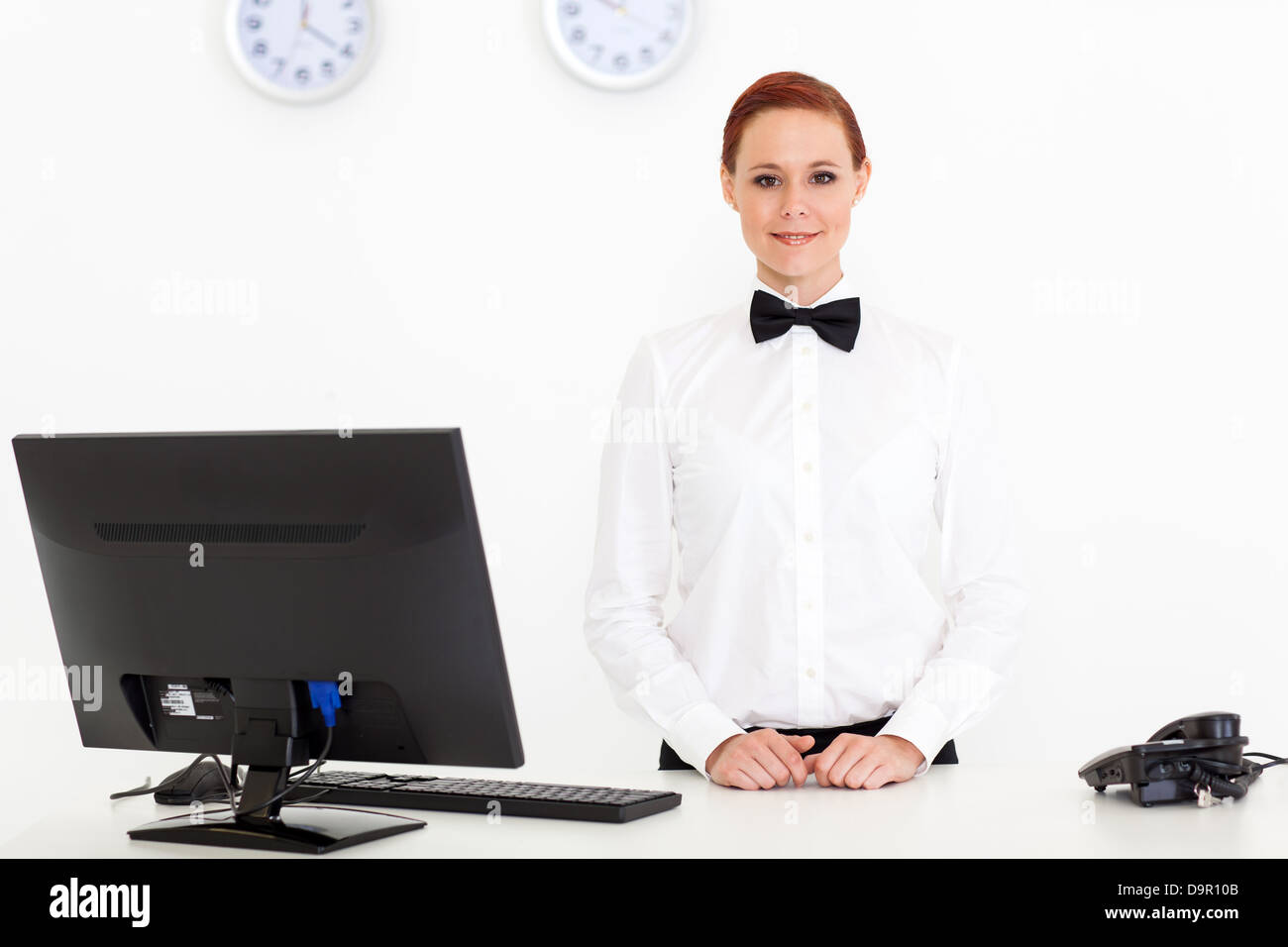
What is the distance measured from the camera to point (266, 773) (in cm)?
158

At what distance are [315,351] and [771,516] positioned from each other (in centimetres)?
165

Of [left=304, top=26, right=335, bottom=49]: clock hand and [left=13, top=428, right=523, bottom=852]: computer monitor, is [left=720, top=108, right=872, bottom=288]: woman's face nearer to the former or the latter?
[left=13, top=428, right=523, bottom=852]: computer monitor

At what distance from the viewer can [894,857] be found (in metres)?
1.30

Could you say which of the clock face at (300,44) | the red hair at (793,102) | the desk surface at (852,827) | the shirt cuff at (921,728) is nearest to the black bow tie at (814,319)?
the red hair at (793,102)

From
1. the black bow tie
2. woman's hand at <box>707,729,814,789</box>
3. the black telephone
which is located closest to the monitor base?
woman's hand at <box>707,729,814,789</box>

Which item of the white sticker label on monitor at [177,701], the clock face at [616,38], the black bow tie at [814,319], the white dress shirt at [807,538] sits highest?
the clock face at [616,38]

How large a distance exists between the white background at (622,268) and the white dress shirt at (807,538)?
3.11ft

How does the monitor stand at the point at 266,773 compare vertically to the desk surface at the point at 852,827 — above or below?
above

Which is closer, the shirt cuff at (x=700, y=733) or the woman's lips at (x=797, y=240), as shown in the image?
the shirt cuff at (x=700, y=733)

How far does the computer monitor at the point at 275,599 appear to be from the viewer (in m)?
1.43

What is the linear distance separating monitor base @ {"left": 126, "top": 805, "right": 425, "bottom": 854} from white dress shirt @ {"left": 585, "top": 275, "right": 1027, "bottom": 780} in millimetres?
623

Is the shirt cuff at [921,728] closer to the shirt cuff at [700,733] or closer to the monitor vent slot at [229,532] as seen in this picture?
the shirt cuff at [700,733]

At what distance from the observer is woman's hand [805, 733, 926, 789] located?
1836 millimetres

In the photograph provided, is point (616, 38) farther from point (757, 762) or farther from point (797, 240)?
point (757, 762)
